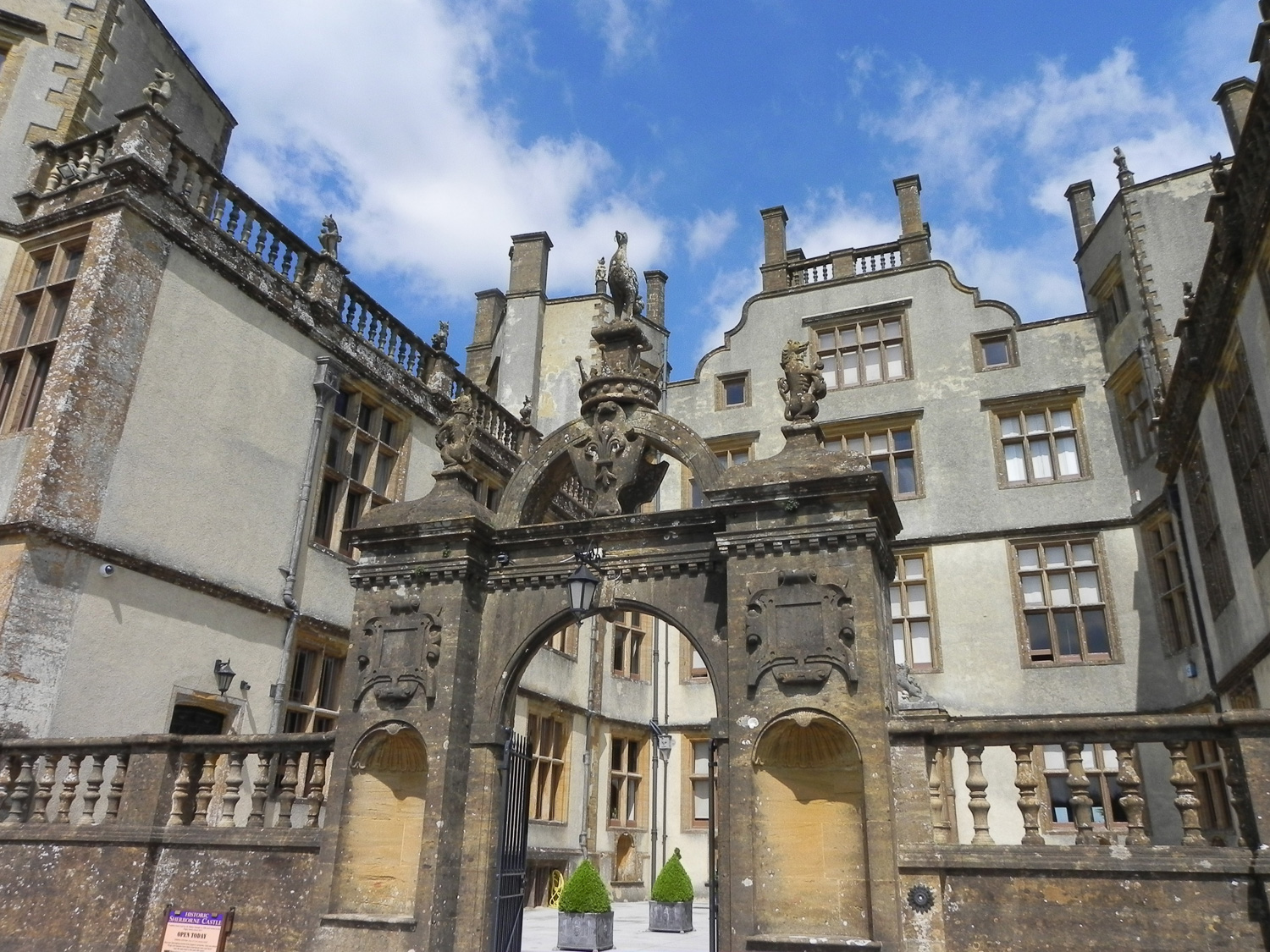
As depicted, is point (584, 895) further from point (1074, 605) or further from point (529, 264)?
point (529, 264)

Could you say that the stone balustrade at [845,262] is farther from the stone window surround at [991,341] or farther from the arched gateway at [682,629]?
the arched gateway at [682,629]

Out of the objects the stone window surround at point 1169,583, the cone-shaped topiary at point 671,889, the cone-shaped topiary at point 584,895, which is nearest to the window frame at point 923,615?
the stone window surround at point 1169,583

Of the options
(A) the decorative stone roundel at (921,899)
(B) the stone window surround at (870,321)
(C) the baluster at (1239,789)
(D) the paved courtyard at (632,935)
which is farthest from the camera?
(B) the stone window surround at (870,321)

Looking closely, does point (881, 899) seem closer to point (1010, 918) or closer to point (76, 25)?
point (1010, 918)

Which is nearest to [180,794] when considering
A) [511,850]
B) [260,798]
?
[260,798]

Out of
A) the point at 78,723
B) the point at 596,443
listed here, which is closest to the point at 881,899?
the point at 596,443

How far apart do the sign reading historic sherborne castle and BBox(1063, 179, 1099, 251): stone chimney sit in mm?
18986

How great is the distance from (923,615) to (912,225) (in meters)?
8.61

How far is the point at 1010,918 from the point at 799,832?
1.39 m

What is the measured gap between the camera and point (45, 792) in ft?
27.9

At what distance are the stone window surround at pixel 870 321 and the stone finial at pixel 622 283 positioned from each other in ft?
36.4

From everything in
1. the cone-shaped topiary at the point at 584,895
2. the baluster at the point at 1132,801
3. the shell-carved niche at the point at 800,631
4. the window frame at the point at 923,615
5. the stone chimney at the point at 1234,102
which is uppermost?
the stone chimney at the point at 1234,102

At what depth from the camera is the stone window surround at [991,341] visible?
731 inches

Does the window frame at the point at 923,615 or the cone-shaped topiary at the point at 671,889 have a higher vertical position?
the window frame at the point at 923,615
